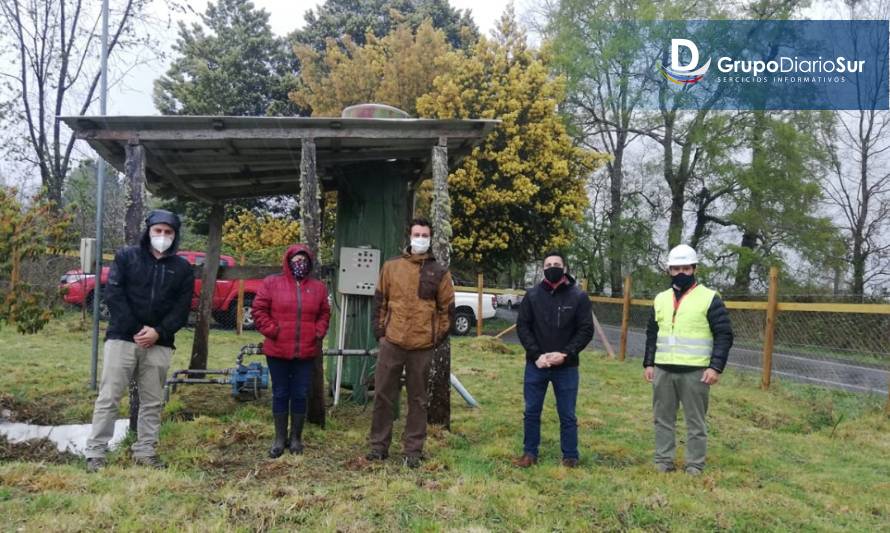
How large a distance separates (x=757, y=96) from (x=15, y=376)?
74.3 feet

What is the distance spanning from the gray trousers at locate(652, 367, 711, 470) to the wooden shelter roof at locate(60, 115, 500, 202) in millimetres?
2524

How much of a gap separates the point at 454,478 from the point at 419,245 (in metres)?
1.65

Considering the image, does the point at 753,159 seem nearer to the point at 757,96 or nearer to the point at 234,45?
the point at 757,96

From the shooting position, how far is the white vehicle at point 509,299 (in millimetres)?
16109

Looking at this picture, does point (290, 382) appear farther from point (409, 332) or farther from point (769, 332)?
point (769, 332)

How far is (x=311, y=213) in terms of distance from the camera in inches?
203

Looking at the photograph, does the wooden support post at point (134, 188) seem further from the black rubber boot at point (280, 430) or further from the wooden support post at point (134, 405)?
the black rubber boot at point (280, 430)

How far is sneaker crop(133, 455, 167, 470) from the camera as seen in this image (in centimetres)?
412

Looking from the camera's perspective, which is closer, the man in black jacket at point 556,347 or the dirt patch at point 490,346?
→ the man in black jacket at point 556,347

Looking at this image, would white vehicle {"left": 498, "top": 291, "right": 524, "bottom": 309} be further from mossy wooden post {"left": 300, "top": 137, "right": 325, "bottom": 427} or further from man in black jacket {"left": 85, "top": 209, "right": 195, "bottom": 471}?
man in black jacket {"left": 85, "top": 209, "right": 195, "bottom": 471}

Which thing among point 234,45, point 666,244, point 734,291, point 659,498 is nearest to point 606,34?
point 666,244

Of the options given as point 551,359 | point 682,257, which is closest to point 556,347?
point 551,359

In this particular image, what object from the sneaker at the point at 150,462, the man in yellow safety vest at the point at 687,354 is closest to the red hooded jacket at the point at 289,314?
the sneaker at the point at 150,462

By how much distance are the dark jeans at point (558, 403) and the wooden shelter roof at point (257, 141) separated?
7.03 ft
